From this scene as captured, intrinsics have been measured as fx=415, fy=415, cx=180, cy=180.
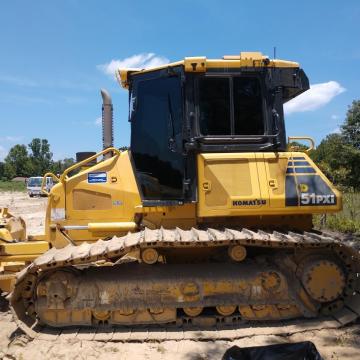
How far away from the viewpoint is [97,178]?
18.5 feet

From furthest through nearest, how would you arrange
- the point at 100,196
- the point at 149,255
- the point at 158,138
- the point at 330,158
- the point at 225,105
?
1. the point at 330,158
2. the point at 100,196
3. the point at 158,138
4. the point at 225,105
5. the point at 149,255

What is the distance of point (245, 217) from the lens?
17.9 ft

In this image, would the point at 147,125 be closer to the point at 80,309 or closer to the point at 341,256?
the point at 80,309

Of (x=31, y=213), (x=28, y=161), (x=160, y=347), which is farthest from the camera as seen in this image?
(x=28, y=161)

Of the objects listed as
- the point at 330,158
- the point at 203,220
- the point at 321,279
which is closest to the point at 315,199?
the point at 321,279

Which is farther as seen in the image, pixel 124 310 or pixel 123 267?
pixel 123 267

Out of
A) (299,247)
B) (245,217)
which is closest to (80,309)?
(245,217)

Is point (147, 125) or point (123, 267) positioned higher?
point (147, 125)

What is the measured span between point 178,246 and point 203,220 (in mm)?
798

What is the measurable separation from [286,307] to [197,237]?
1527 mm

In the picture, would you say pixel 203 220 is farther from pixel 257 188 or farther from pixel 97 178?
pixel 97 178

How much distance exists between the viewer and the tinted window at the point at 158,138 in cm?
529

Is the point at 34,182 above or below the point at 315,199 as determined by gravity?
above

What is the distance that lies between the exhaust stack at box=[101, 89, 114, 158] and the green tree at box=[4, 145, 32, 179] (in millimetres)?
106145
